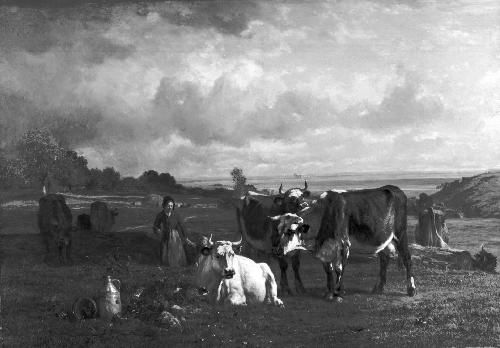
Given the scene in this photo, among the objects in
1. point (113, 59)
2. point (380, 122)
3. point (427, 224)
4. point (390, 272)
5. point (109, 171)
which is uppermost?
point (113, 59)

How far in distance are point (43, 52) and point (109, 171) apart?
2.28 m

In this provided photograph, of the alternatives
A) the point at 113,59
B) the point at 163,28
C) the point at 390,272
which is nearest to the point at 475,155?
the point at 390,272

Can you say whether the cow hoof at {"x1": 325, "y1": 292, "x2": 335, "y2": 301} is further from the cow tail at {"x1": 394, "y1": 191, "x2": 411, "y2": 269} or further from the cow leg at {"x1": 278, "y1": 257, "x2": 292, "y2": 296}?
the cow tail at {"x1": 394, "y1": 191, "x2": 411, "y2": 269}

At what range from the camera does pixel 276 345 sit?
24.4ft

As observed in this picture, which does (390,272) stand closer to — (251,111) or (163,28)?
(251,111)

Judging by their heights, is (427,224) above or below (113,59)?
below

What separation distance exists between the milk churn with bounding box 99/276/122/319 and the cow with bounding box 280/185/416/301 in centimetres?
270

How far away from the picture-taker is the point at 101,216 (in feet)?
30.0

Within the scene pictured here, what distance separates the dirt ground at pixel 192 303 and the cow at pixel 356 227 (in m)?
0.24

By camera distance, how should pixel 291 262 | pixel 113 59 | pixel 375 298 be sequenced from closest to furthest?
pixel 375 298 < pixel 291 262 < pixel 113 59

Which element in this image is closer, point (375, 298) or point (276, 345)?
point (276, 345)

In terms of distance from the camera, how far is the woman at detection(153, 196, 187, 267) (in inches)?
349

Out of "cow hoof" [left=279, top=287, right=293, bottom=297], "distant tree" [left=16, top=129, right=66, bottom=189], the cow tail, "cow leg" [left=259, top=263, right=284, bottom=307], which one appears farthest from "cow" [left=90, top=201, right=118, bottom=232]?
the cow tail

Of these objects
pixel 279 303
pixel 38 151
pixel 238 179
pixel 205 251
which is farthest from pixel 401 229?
pixel 38 151
